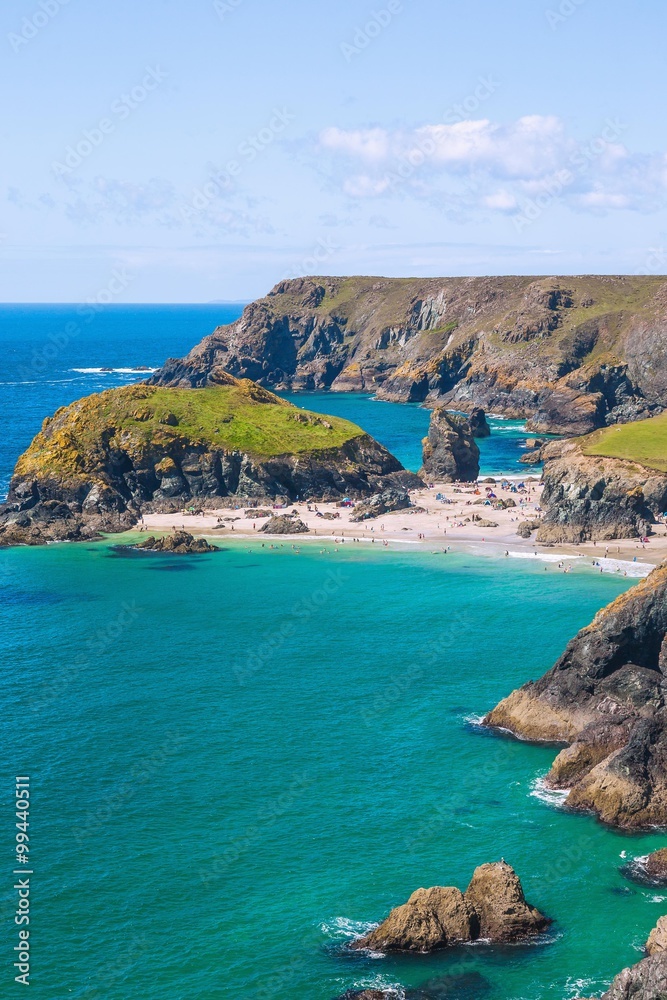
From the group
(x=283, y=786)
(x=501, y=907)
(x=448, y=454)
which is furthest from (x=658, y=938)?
(x=448, y=454)

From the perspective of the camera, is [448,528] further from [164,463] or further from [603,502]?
[164,463]

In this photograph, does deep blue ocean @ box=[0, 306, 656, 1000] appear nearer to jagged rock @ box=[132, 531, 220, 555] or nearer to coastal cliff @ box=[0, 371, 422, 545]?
jagged rock @ box=[132, 531, 220, 555]

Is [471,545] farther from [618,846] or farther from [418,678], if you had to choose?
[618,846]

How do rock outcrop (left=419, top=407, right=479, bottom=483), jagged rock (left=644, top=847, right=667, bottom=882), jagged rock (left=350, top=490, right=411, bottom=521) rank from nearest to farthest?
1. jagged rock (left=644, top=847, right=667, bottom=882)
2. jagged rock (left=350, top=490, right=411, bottom=521)
3. rock outcrop (left=419, top=407, right=479, bottom=483)

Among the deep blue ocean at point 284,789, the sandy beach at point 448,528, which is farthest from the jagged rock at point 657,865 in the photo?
the sandy beach at point 448,528

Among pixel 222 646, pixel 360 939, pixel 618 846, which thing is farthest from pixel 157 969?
pixel 222 646

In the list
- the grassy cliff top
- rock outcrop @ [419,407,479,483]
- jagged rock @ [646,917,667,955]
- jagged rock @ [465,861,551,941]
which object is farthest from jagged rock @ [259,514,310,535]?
jagged rock @ [646,917,667,955]

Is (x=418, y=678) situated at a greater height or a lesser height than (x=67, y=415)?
lesser
